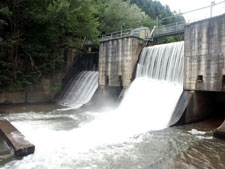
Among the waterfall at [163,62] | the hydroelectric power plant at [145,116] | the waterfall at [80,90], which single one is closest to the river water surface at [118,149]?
the hydroelectric power plant at [145,116]

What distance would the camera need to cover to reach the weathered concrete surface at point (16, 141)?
597 centimetres

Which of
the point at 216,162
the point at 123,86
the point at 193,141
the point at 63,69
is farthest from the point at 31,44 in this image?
the point at 216,162

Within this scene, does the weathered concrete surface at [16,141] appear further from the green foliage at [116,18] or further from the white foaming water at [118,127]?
the green foliage at [116,18]

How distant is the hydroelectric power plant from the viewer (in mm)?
5867

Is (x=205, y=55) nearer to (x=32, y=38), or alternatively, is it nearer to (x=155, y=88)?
(x=155, y=88)

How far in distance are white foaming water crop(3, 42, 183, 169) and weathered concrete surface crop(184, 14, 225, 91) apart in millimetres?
1178

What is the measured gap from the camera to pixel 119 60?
600 inches

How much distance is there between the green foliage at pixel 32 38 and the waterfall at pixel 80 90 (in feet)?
7.50

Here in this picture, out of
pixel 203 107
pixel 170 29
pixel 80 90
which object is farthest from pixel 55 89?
pixel 203 107

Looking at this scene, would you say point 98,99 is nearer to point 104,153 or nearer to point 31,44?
point 31,44

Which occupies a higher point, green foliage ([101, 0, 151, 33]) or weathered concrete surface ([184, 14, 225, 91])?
green foliage ([101, 0, 151, 33])

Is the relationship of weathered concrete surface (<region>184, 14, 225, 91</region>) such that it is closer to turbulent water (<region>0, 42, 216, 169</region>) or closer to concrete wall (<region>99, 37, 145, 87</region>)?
turbulent water (<region>0, 42, 216, 169</region>)

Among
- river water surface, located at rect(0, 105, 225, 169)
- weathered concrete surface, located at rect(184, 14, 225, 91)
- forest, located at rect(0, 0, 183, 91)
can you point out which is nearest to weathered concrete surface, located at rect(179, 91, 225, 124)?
river water surface, located at rect(0, 105, 225, 169)

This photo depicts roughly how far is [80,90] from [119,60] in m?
5.24
